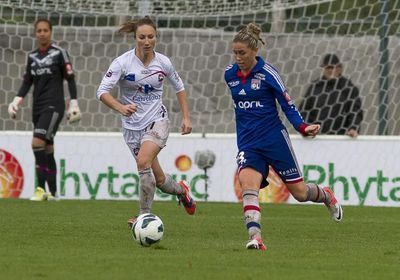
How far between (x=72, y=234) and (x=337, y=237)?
2.39 meters

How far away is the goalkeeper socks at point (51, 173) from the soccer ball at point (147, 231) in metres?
6.24

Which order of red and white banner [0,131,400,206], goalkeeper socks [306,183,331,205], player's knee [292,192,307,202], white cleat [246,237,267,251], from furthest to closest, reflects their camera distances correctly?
red and white banner [0,131,400,206], goalkeeper socks [306,183,331,205], player's knee [292,192,307,202], white cleat [246,237,267,251]

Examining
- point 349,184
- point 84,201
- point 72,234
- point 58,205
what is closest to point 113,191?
point 84,201

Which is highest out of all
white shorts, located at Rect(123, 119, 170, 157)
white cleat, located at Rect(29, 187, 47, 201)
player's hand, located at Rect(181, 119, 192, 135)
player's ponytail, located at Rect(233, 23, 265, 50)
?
player's ponytail, located at Rect(233, 23, 265, 50)

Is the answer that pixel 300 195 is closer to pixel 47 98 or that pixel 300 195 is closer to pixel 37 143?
pixel 37 143

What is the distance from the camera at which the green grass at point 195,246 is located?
7.65 meters

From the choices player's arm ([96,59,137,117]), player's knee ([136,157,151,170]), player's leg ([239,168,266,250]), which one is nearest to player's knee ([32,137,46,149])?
player's arm ([96,59,137,117])

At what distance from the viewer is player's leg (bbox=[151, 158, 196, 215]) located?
11.5 m

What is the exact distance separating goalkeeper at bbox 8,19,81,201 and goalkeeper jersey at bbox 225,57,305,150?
18.3ft

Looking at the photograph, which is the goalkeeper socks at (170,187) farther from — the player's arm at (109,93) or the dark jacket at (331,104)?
the dark jacket at (331,104)

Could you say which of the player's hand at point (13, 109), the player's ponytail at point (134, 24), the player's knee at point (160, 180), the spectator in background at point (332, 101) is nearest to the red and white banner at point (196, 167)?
the spectator in background at point (332, 101)

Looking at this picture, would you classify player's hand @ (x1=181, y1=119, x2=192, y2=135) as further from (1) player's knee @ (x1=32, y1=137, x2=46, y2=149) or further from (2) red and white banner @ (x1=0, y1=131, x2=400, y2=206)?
(2) red and white banner @ (x1=0, y1=131, x2=400, y2=206)

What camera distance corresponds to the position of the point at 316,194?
10562 mm

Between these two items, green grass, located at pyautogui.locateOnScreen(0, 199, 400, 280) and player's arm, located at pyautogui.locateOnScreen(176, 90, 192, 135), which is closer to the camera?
green grass, located at pyautogui.locateOnScreen(0, 199, 400, 280)
